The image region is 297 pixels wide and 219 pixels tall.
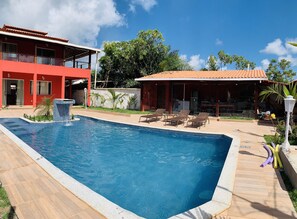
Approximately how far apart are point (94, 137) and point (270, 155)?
7797mm

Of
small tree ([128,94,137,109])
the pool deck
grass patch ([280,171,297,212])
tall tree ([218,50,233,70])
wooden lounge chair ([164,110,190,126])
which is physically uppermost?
tall tree ([218,50,233,70])

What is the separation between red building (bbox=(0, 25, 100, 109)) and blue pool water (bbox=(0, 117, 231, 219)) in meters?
8.88

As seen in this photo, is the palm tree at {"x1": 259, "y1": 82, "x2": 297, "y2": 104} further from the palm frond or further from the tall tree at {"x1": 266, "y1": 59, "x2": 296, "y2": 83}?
the tall tree at {"x1": 266, "y1": 59, "x2": 296, "y2": 83}

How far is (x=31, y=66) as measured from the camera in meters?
21.0

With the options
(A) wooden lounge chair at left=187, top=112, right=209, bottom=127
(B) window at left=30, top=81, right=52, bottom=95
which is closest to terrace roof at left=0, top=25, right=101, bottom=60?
(B) window at left=30, top=81, right=52, bottom=95

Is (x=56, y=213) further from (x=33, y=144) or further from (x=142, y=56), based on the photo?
(x=142, y=56)

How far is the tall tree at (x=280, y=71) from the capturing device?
39.8m

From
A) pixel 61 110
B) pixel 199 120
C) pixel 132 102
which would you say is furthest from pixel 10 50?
pixel 199 120

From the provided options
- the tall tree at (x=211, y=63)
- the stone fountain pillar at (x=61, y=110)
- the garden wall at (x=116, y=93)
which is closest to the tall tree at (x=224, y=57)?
the tall tree at (x=211, y=63)

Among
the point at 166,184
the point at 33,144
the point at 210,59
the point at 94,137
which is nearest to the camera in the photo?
the point at 166,184

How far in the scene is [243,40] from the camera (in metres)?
38.8

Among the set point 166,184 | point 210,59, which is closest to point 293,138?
point 166,184

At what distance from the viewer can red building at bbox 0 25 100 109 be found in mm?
20484

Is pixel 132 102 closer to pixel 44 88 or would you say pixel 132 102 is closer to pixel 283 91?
pixel 44 88
